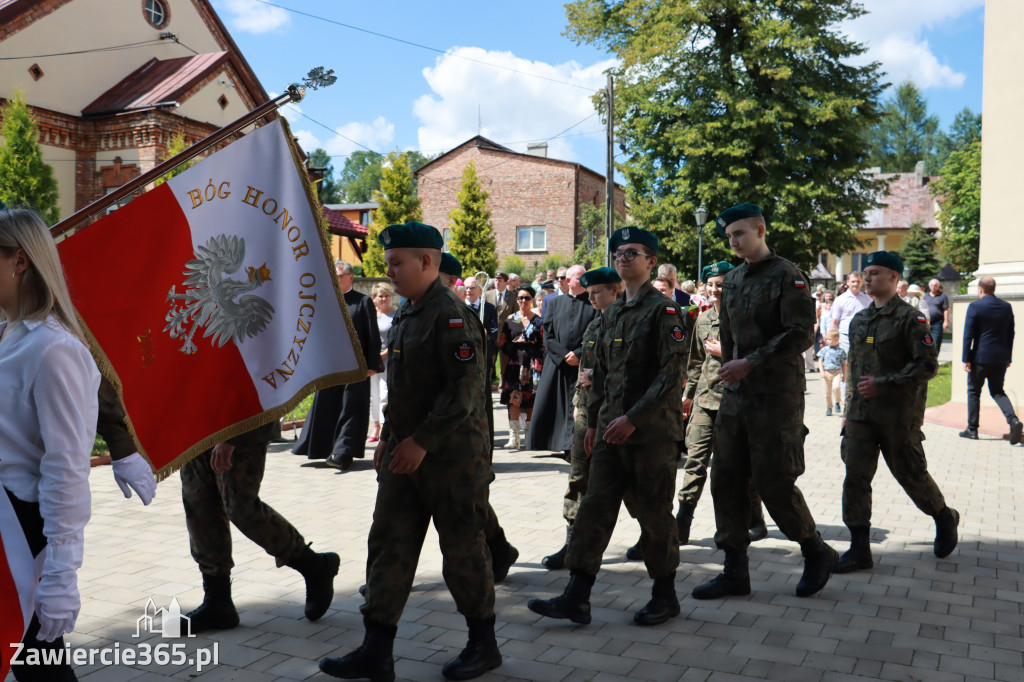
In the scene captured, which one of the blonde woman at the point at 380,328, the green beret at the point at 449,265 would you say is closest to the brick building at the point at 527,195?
the blonde woman at the point at 380,328

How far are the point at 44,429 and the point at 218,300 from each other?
5.80ft

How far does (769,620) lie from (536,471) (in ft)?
15.2

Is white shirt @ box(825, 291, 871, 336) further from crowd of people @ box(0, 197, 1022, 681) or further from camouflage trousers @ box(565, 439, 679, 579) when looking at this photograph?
camouflage trousers @ box(565, 439, 679, 579)

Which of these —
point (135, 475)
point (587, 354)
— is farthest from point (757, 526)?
point (135, 475)

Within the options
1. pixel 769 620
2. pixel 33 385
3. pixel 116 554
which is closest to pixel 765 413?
pixel 769 620

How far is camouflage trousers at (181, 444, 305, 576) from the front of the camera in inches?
168

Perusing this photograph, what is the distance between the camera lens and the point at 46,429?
2.43 metres

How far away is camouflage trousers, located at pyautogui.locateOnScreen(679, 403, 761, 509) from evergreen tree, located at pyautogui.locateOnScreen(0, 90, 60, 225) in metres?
18.5

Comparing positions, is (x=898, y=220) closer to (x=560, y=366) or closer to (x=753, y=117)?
(x=753, y=117)

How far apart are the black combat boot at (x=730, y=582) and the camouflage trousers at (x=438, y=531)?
5.41ft

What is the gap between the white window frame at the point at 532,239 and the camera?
155ft

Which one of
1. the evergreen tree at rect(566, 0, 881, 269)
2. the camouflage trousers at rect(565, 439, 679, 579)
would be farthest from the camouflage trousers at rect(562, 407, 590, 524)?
the evergreen tree at rect(566, 0, 881, 269)

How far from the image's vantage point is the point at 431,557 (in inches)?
227

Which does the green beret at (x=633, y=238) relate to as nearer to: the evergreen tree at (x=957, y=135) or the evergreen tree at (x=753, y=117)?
the evergreen tree at (x=753, y=117)
